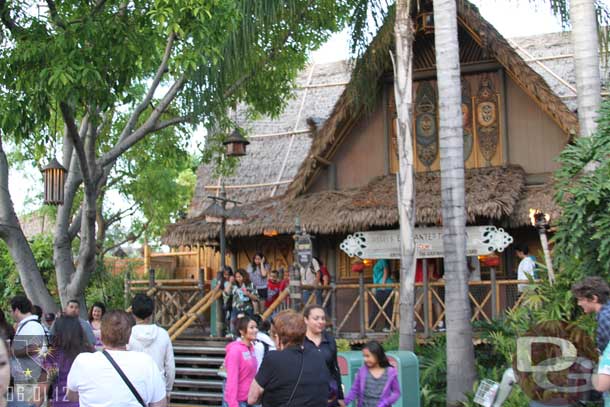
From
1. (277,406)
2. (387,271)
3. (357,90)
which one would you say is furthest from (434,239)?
(277,406)

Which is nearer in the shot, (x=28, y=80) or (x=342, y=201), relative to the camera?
(x=28, y=80)

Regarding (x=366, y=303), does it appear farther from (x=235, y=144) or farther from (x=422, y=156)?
(x=235, y=144)

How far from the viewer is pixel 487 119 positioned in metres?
17.0

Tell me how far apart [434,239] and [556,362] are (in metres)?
9.34

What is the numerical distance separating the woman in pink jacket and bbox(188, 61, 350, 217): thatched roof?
446 inches

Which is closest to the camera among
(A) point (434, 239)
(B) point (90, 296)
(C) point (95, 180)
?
(C) point (95, 180)

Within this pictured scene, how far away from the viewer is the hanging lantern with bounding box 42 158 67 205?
1341 cm

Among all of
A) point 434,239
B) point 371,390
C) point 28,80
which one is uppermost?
point 28,80

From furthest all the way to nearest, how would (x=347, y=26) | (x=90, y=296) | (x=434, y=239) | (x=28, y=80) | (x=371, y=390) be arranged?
(x=90, y=296) → (x=434, y=239) → (x=347, y=26) → (x=28, y=80) → (x=371, y=390)

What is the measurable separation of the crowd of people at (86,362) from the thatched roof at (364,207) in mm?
7668

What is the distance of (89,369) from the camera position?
5371mm

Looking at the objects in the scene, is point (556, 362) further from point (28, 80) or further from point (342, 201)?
point (342, 201)

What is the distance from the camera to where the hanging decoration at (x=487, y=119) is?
16953mm

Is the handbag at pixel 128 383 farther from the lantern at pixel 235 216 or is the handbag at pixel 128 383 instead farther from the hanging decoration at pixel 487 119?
the hanging decoration at pixel 487 119
